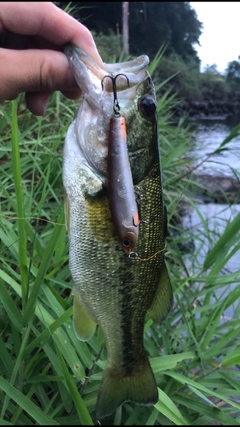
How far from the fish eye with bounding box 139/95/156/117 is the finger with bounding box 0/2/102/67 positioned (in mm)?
178

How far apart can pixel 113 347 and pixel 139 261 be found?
13.5 inches

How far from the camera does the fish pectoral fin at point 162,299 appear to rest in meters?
1.37

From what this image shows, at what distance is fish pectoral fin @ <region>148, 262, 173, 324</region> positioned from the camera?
1370mm

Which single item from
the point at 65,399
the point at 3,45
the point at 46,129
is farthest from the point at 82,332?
the point at 46,129

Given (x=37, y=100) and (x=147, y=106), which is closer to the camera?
(x=147, y=106)

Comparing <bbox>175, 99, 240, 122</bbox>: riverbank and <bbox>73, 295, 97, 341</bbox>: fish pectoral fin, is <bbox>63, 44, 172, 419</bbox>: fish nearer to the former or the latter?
<bbox>73, 295, 97, 341</bbox>: fish pectoral fin

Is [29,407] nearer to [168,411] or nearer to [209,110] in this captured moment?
[168,411]

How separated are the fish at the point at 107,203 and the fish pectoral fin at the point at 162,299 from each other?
0.02 m

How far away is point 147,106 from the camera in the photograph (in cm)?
124

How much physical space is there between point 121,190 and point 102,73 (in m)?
0.40

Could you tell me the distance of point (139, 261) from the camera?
1.29 metres

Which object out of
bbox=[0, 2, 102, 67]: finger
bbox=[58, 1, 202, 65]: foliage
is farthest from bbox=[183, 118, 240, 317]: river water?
bbox=[58, 1, 202, 65]: foliage

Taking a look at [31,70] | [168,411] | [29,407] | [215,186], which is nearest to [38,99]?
[31,70]

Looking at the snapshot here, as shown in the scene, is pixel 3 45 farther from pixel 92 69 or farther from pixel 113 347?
pixel 113 347
